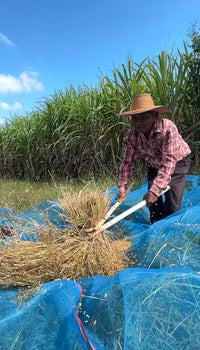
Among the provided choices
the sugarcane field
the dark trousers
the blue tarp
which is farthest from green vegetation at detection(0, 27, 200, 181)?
the blue tarp

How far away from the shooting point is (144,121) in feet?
6.81

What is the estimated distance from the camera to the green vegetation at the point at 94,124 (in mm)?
3521

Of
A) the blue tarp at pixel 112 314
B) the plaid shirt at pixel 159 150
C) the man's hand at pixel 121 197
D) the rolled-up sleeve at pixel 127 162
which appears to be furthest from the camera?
the rolled-up sleeve at pixel 127 162

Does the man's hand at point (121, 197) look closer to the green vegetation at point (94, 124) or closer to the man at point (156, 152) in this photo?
the man at point (156, 152)

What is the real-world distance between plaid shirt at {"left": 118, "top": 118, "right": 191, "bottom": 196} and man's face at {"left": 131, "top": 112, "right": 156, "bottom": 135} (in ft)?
0.14

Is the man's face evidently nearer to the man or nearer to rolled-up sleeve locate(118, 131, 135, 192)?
the man

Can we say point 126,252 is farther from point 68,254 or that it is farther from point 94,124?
point 94,124

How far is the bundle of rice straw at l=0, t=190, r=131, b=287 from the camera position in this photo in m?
1.49

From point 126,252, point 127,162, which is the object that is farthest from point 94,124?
point 126,252

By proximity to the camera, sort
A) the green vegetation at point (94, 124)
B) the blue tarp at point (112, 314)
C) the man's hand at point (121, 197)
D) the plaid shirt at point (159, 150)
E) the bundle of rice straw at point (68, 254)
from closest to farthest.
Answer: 1. the blue tarp at point (112, 314)
2. the bundle of rice straw at point (68, 254)
3. the plaid shirt at point (159, 150)
4. the man's hand at point (121, 197)
5. the green vegetation at point (94, 124)

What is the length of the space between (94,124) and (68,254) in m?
3.05

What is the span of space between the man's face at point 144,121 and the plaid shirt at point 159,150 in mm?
44

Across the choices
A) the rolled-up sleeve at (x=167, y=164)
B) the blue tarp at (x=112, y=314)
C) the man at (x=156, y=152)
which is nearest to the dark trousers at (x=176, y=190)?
the man at (x=156, y=152)

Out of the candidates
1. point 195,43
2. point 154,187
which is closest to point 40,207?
point 154,187
